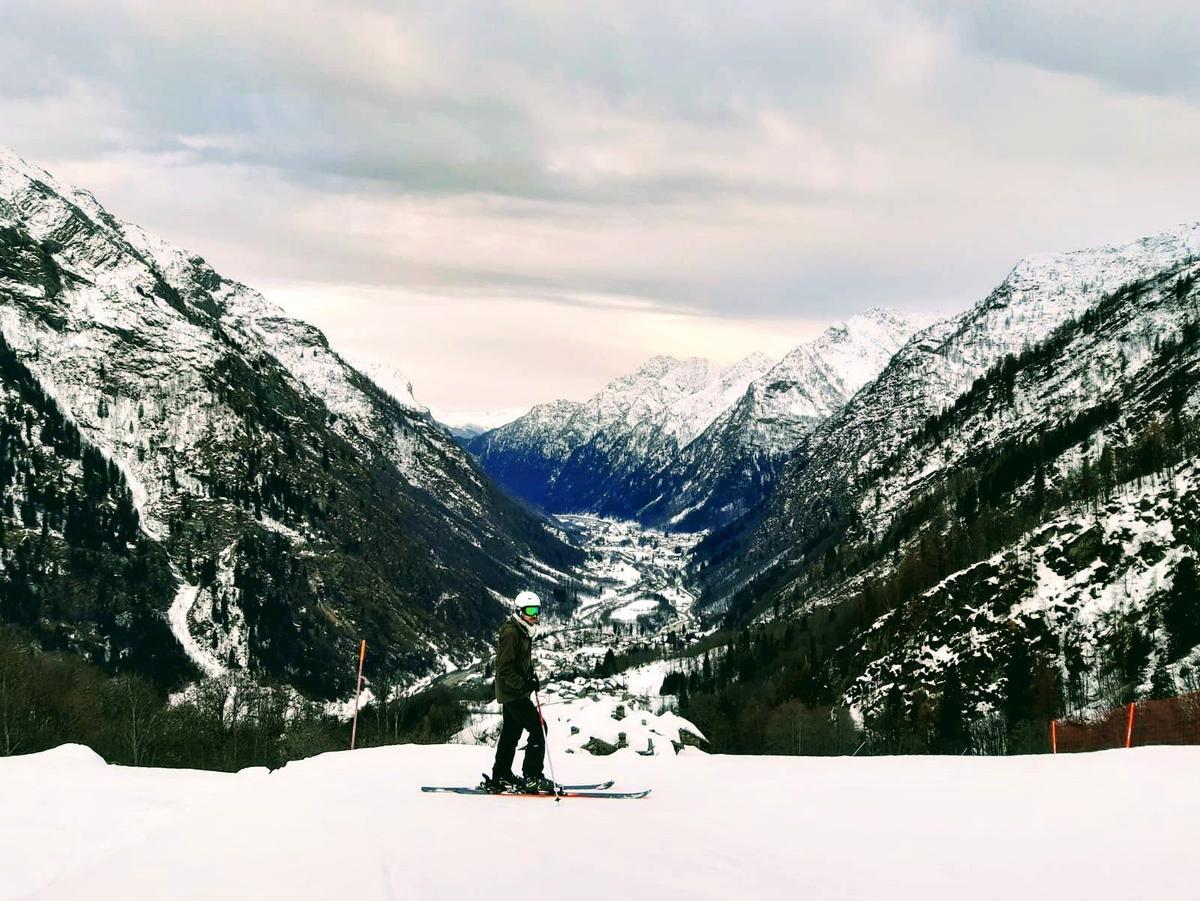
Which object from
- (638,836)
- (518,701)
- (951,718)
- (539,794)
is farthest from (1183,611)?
Answer: (638,836)

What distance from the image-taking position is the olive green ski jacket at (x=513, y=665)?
19172 mm

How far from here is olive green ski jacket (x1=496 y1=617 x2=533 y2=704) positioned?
62.9 feet

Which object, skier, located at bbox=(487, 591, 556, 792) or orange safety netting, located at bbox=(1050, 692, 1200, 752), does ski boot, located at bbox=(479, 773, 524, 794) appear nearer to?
skier, located at bbox=(487, 591, 556, 792)

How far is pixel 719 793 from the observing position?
19.3m

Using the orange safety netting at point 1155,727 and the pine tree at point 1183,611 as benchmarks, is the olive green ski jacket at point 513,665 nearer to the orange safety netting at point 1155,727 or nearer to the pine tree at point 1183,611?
the orange safety netting at point 1155,727

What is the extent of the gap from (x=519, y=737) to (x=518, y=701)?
0.75 m

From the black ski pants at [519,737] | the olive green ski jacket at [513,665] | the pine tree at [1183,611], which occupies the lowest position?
the black ski pants at [519,737]

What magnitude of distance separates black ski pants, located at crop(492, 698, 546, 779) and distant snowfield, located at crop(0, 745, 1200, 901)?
128cm

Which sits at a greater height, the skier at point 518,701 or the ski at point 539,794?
the skier at point 518,701

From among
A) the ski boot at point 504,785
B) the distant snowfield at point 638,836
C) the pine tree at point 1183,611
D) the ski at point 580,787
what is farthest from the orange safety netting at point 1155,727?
the pine tree at point 1183,611

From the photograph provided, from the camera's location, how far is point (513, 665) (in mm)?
19266

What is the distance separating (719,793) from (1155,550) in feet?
434

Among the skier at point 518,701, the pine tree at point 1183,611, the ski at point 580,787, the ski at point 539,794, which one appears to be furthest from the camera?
the pine tree at point 1183,611

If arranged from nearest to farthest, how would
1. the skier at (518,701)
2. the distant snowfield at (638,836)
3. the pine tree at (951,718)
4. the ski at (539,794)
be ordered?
the distant snowfield at (638,836) < the ski at (539,794) < the skier at (518,701) < the pine tree at (951,718)
